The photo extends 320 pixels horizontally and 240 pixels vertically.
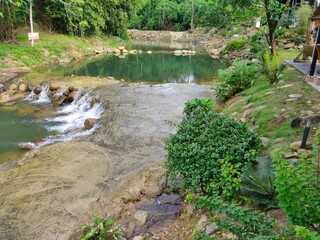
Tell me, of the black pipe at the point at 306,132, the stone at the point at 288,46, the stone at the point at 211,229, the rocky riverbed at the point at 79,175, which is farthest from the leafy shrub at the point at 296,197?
the stone at the point at 288,46

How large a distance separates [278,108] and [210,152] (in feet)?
9.20

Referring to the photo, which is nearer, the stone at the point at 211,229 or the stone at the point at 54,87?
the stone at the point at 211,229

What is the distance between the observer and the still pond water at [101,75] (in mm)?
8023

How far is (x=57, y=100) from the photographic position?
11.1 m

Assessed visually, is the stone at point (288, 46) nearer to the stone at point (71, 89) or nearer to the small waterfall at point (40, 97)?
the stone at point (71, 89)

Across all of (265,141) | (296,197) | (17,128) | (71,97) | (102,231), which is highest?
(296,197)

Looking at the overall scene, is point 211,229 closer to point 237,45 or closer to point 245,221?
point 245,221

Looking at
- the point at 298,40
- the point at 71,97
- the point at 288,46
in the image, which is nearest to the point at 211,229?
the point at 71,97

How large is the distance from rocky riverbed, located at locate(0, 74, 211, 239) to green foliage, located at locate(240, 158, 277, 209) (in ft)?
6.16

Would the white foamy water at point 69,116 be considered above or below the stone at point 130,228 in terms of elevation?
below

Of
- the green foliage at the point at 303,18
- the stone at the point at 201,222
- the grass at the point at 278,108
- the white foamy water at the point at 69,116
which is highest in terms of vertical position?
the green foliage at the point at 303,18

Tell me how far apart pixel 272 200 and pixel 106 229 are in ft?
6.96

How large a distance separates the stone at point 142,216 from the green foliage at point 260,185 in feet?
4.83

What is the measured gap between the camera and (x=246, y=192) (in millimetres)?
3299
